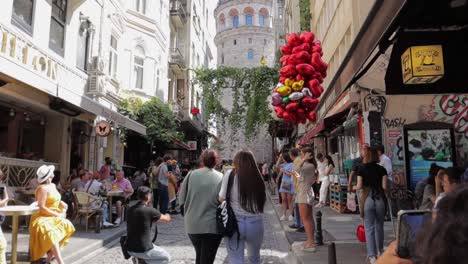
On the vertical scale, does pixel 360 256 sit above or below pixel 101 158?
below

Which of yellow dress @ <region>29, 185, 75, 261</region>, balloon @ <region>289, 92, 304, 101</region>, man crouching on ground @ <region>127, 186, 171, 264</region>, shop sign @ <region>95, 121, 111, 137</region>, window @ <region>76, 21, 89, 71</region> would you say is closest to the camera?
man crouching on ground @ <region>127, 186, 171, 264</region>

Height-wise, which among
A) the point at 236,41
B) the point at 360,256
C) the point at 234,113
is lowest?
the point at 360,256

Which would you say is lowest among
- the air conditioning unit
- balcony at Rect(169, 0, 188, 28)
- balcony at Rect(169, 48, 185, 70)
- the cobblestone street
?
the cobblestone street

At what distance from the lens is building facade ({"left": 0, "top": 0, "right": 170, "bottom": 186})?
9.39m

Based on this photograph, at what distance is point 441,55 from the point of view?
4.72 m

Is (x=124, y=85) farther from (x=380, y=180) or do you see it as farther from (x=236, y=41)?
(x=236, y=41)

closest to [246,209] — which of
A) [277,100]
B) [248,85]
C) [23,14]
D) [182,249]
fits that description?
[277,100]

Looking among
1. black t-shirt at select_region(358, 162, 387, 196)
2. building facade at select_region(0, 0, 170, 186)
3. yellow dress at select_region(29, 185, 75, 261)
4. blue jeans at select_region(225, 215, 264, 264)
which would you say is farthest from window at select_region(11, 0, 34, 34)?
black t-shirt at select_region(358, 162, 387, 196)

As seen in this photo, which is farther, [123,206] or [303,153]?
[123,206]

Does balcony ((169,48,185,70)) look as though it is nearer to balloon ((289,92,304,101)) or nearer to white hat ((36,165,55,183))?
balloon ((289,92,304,101))

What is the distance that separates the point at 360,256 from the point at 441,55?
341 centimetres

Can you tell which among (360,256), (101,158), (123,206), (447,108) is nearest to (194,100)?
(101,158)

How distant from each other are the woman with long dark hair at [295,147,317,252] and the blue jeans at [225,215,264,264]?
249cm

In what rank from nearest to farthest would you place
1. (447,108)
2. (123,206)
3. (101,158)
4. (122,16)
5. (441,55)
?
(441,55), (447,108), (123,206), (101,158), (122,16)
